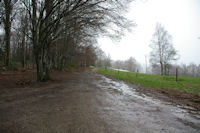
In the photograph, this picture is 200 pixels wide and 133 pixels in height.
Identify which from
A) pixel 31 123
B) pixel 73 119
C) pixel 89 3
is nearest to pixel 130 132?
pixel 73 119

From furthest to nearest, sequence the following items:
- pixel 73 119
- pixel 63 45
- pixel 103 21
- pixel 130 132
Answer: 1. pixel 63 45
2. pixel 103 21
3. pixel 73 119
4. pixel 130 132

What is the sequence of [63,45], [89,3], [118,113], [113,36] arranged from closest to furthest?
[118,113] < [89,3] < [113,36] < [63,45]

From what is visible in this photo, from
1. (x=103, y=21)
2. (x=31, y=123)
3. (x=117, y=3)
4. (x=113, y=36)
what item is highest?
(x=117, y=3)

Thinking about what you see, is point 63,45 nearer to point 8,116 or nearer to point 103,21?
point 103,21

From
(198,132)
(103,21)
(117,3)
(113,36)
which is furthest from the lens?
(113,36)

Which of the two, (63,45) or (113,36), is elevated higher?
(63,45)

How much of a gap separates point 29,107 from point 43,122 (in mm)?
1357

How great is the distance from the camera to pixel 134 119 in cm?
255

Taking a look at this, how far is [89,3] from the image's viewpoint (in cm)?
607

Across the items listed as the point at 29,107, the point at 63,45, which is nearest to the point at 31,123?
the point at 29,107

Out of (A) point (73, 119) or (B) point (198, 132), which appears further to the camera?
(A) point (73, 119)

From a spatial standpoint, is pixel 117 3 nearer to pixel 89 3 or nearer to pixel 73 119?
pixel 89 3

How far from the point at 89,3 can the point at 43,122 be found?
22.9 ft

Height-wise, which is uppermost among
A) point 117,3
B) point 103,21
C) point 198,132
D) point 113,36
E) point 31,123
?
point 117,3
